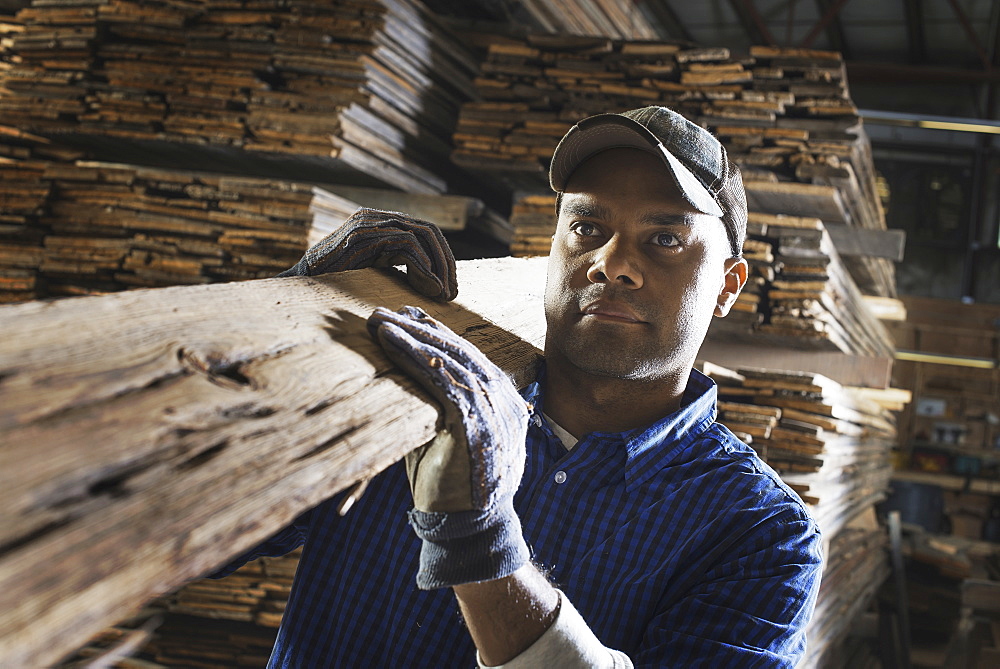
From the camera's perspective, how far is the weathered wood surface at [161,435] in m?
0.75

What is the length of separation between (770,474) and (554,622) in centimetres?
77

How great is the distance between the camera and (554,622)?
145cm

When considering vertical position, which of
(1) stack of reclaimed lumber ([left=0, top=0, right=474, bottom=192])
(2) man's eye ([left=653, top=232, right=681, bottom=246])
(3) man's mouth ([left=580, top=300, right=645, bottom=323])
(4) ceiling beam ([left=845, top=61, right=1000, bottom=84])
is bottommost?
(3) man's mouth ([left=580, top=300, right=645, bottom=323])

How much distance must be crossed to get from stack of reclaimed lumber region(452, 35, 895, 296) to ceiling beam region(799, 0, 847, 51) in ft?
24.7

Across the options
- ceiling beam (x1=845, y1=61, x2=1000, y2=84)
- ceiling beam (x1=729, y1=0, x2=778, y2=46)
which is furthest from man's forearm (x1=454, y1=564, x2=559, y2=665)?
ceiling beam (x1=845, y1=61, x2=1000, y2=84)

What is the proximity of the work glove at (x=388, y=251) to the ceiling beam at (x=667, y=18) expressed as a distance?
11238 mm

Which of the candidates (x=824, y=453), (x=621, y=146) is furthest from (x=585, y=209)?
(x=824, y=453)

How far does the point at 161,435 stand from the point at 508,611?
72 centimetres

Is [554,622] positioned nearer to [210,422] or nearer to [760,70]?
[210,422]

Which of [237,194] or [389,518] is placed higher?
[237,194]

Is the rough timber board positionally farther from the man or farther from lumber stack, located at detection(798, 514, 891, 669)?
the man

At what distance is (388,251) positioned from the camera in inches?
70.4

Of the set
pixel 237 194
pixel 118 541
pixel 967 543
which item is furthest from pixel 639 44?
pixel 967 543

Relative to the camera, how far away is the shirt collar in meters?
1.95
